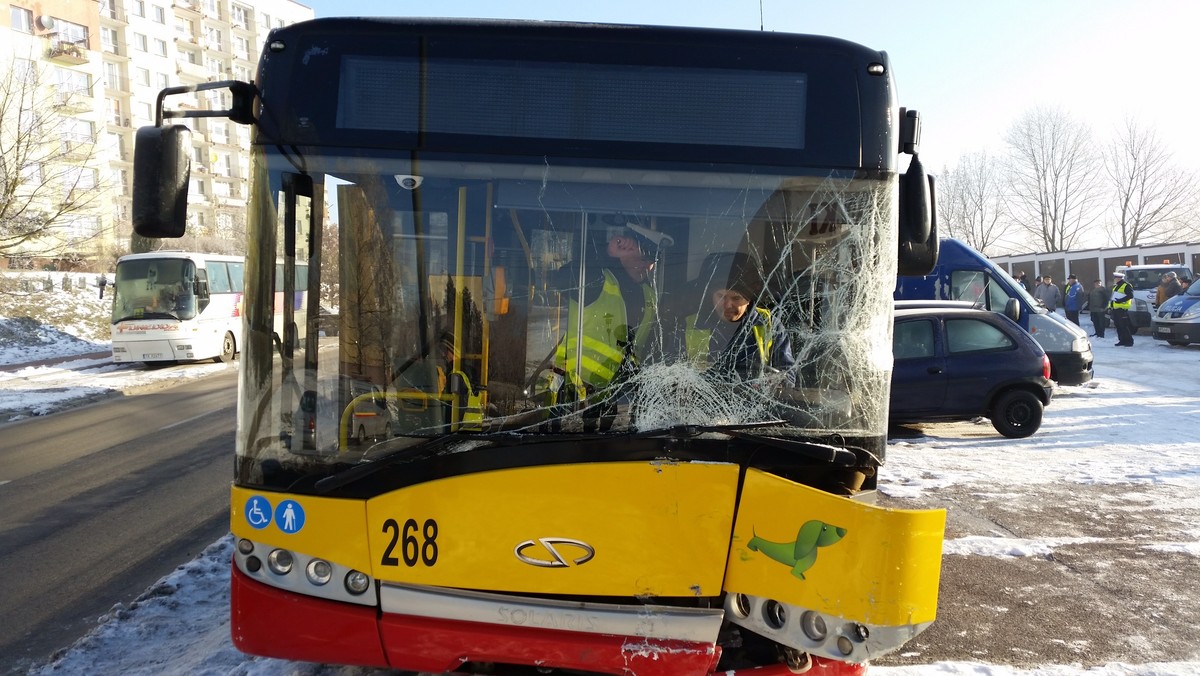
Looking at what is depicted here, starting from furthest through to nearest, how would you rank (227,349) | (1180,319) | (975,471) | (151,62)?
(151,62)
(227,349)
(1180,319)
(975,471)

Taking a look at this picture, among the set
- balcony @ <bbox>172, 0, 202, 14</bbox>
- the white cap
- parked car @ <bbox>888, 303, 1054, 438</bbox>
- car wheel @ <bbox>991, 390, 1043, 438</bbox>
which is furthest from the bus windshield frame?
balcony @ <bbox>172, 0, 202, 14</bbox>

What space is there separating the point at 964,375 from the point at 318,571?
33.0ft

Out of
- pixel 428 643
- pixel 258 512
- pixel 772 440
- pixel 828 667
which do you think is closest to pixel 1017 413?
pixel 828 667

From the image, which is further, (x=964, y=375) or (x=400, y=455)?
(x=964, y=375)

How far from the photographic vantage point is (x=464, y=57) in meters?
3.45

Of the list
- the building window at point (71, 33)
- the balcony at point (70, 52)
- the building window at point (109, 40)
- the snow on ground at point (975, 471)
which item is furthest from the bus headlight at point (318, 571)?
the building window at point (109, 40)

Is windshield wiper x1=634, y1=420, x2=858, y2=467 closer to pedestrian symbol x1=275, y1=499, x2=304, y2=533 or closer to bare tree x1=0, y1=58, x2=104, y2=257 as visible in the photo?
pedestrian symbol x1=275, y1=499, x2=304, y2=533

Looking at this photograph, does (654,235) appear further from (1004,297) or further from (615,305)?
(1004,297)

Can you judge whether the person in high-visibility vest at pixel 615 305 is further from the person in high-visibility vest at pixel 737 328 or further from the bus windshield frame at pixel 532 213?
the person in high-visibility vest at pixel 737 328

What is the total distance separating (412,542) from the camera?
3.24 meters

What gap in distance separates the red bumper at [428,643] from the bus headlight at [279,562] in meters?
0.08

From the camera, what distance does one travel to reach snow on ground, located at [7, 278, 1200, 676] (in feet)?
14.7

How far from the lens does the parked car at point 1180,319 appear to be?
71.4 ft

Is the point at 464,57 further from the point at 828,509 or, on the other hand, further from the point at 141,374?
the point at 141,374
